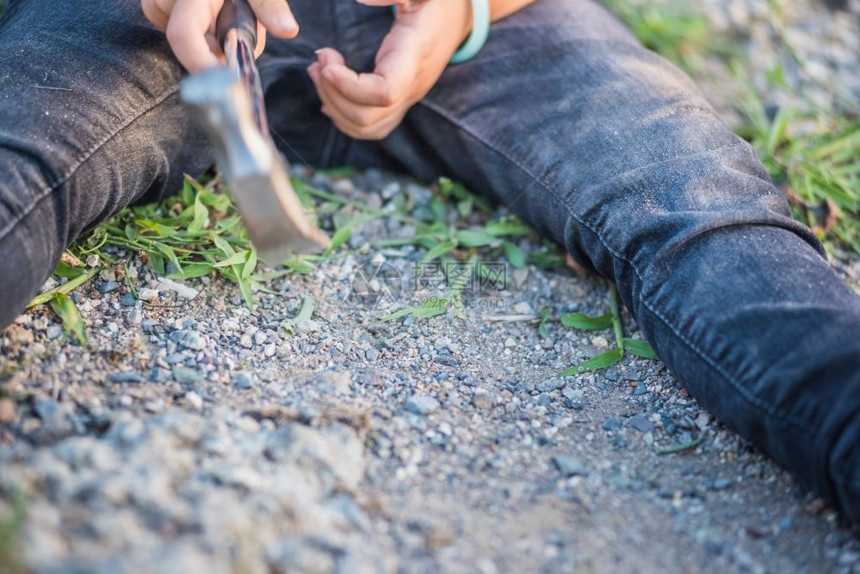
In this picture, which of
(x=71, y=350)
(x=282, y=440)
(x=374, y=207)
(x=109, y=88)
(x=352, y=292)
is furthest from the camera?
(x=374, y=207)

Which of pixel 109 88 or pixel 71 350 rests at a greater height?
pixel 109 88

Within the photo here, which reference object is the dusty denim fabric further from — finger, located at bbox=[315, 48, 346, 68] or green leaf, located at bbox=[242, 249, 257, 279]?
green leaf, located at bbox=[242, 249, 257, 279]

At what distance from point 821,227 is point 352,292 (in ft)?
2.86

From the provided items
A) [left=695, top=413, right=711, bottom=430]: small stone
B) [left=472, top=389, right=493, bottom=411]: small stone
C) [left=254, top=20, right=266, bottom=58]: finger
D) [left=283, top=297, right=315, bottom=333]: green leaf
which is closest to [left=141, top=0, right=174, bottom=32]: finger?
[left=254, top=20, right=266, bottom=58]: finger

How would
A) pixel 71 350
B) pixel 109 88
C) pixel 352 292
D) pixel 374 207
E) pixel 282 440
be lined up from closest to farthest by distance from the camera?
pixel 282 440 < pixel 71 350 < pixel 109 88 < pixel 352 292 < pixel 374 207

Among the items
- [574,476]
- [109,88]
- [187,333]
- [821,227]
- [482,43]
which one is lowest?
[821,227]

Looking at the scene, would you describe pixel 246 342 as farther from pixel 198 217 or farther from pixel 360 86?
pixel 360 86

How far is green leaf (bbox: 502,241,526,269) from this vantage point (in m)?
1.38

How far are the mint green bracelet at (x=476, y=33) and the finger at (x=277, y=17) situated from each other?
10.6 inches

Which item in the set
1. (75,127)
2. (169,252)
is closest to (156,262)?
(169,252)

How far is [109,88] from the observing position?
1157 mm

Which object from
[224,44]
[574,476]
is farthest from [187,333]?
[574,476]

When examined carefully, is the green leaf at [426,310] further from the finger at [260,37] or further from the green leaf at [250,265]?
the finger at [260,37]

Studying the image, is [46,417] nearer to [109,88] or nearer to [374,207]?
[109,88]
